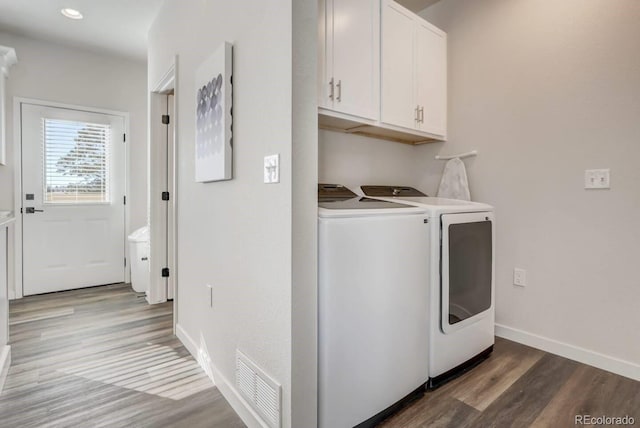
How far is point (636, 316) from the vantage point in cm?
199

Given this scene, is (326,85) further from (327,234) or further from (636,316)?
(636,316)

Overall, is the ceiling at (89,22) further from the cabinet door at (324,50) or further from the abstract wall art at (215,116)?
the cabinet door at (324,50)

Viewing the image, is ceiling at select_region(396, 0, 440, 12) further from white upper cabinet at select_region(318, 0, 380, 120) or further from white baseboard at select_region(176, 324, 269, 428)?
white baseboard at select_region(176, 324, 269, 428)

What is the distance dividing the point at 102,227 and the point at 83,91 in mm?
1528

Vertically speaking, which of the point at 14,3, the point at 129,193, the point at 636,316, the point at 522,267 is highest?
the point at 14,3

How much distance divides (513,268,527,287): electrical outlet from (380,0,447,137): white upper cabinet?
1.21 metres

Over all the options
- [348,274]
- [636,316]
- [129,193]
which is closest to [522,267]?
[636,316]

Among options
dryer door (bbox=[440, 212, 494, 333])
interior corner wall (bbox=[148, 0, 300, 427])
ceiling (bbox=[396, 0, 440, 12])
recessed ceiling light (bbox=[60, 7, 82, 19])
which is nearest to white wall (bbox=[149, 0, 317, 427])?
interior corner wall (bbox=[148, 0, 300, 427])

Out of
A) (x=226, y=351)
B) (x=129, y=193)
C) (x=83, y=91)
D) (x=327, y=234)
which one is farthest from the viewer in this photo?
(x=129, y=193)

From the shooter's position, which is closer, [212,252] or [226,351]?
[226,351]

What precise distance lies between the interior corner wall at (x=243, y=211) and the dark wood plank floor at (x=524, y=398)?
79 centimetres

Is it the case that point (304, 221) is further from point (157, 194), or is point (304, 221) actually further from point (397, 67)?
point (157, 194)

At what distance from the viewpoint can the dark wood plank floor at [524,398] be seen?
1.61 m

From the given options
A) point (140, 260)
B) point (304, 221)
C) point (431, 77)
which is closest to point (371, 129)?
point (431, 77)
